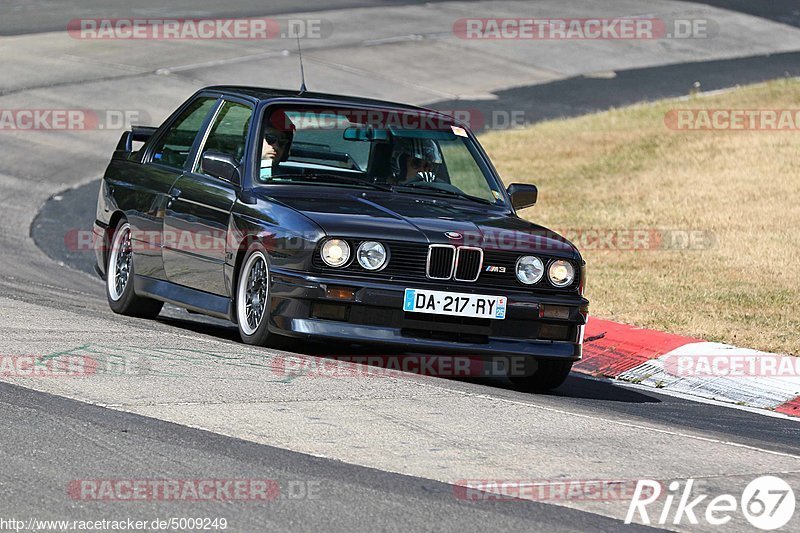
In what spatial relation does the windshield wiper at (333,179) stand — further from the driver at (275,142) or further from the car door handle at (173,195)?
the car door handle at (173,195)

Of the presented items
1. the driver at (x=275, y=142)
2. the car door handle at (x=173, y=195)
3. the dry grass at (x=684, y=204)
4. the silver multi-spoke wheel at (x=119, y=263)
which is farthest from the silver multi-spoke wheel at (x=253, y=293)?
the dry grass at (x=684, y=204)

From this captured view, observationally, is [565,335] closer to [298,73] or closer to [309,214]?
[309,214]

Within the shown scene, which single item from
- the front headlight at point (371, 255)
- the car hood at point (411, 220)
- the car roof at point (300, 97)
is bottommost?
the front headlight at point (371, 255)

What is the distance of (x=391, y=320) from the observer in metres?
8.21

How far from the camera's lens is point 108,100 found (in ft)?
71.0

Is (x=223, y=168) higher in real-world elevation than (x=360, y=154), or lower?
lower

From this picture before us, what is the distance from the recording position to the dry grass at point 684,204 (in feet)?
38.3

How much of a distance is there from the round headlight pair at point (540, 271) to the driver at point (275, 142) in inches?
65.9

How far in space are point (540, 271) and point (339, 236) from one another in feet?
3.87

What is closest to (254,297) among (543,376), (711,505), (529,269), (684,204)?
(529,269)

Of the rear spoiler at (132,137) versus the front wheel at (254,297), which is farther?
the rear spoiler at (132,137)

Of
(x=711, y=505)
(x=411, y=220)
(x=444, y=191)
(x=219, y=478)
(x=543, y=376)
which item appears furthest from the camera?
(x=444, y=191)

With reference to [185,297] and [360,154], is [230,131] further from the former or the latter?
[185,297]

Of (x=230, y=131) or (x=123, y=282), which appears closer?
(x=230, y=131)
